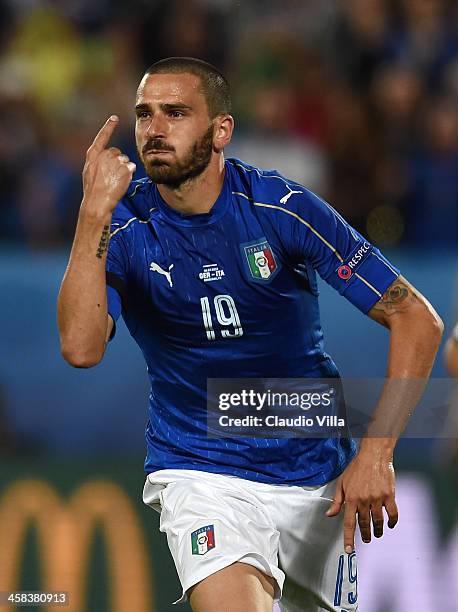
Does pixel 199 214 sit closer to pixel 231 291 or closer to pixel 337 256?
pixel 231 291

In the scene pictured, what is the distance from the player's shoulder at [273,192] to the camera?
3.89 metres

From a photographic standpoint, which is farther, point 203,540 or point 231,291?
point 231,291

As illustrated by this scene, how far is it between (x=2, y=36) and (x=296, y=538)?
6.16 m

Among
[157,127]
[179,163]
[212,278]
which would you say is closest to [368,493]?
[212,278]

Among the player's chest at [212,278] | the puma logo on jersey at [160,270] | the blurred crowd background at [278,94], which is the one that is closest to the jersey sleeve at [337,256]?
the player's chest at [212,278]

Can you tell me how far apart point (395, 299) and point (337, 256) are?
239 millimetres

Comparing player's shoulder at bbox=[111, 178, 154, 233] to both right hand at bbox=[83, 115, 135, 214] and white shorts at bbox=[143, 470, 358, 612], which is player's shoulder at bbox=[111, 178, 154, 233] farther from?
white shorts at bbox=[143, 470, 358, 612]

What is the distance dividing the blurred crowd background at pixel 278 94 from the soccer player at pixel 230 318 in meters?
3.72

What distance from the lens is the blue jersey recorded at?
3.88m

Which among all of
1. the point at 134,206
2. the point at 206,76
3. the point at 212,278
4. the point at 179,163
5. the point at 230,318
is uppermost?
the point at 206,76

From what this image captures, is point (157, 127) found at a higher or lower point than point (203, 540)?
higher

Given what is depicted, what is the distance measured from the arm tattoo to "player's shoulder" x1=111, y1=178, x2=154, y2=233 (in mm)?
854

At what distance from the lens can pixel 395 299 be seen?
3857 millimetres

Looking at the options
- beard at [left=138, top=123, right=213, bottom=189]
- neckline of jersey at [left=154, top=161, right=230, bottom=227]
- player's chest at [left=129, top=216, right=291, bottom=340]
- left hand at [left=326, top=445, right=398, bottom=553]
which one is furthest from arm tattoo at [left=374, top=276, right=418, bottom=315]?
beard at [left=138, top=123, right=213, bottom=189]
